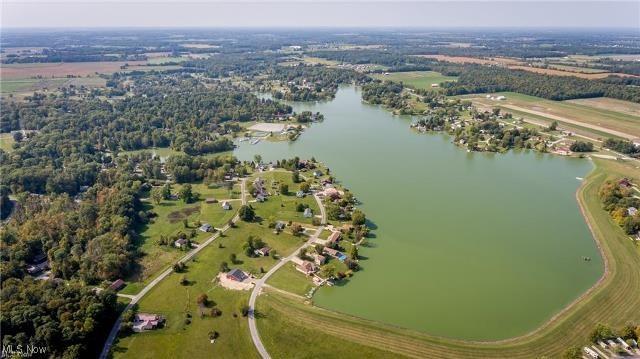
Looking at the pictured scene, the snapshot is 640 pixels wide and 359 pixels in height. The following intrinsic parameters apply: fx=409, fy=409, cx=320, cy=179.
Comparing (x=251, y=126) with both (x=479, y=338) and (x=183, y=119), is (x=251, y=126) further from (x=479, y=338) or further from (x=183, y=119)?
(x=479, y=338)

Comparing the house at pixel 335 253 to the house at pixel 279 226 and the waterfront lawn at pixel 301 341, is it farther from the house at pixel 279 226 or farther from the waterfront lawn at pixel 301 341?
the waterfront lawn at pixel 301 341

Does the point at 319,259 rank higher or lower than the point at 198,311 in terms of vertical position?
higher

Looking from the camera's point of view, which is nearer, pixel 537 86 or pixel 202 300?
pixel 202 300

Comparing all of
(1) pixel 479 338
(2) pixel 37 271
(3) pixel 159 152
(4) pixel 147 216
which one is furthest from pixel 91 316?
(3) pixel 159 152

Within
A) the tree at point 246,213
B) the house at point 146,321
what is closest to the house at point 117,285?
the house at point 146,321

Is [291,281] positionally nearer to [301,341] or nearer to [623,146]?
[301,341]

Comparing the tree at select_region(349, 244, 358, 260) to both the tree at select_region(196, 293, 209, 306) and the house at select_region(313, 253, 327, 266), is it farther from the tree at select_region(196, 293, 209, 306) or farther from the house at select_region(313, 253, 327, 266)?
the tree at select_region(196, 293, 209, 306)

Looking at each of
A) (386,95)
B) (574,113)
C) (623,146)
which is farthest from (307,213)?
(574,113)
